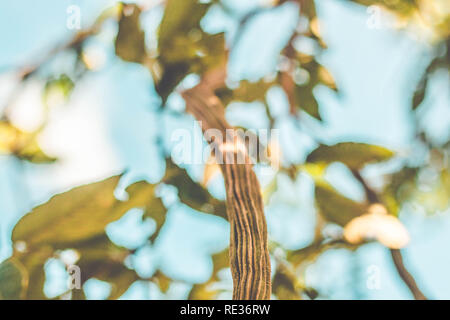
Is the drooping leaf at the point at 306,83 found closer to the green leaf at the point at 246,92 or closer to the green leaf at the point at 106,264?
the green leaf at the point at 246,92

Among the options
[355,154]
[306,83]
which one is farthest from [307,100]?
[355,154]

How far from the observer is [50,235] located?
0.46 meters

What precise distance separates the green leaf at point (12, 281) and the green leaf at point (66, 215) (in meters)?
0.03

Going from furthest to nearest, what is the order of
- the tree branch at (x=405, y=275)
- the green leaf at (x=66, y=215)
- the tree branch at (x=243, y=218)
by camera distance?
the tree branch at (x=405, y=275) < the green leaf at (x=66, y=215) < the tree branch at (x=243, y=218)

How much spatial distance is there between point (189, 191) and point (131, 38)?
21 centimetres

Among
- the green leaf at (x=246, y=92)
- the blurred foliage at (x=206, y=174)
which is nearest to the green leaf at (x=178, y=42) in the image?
the blurred foliage at (x=206, y=174)

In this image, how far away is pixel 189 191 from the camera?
0.62m

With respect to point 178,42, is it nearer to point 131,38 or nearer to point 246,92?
point 131,38

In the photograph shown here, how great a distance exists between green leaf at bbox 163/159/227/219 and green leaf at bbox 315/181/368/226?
14 cm

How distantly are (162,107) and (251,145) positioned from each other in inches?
6.7

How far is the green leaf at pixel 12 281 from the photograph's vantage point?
43 cm
